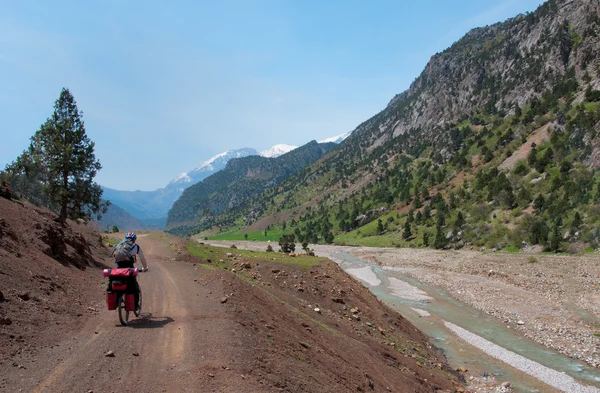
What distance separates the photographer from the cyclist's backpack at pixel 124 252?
45.5 ft

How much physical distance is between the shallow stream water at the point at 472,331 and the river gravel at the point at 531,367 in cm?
53

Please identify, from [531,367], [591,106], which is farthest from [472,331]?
[591,106]

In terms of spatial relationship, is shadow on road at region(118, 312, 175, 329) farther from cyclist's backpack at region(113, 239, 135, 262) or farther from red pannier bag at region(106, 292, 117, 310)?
cyclist's backpack at region(113, 239, 135, 262)

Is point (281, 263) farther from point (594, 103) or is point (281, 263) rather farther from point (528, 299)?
point (594, 103)

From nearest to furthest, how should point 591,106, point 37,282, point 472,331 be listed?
point 37,282, point 472,331, point 591,106

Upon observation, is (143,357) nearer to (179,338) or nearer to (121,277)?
(179,338)

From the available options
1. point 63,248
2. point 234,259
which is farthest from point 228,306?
point 234,259

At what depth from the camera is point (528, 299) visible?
42.0 meters

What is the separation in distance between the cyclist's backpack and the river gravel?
24075 mm

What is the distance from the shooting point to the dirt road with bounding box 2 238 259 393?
28.6ft

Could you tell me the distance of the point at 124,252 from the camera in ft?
45.7

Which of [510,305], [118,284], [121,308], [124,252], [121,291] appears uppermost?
[124,252]

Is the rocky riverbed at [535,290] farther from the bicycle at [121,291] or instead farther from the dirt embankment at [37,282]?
the dirt embankment at [37,282]

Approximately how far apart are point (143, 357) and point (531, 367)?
80.7 feet
